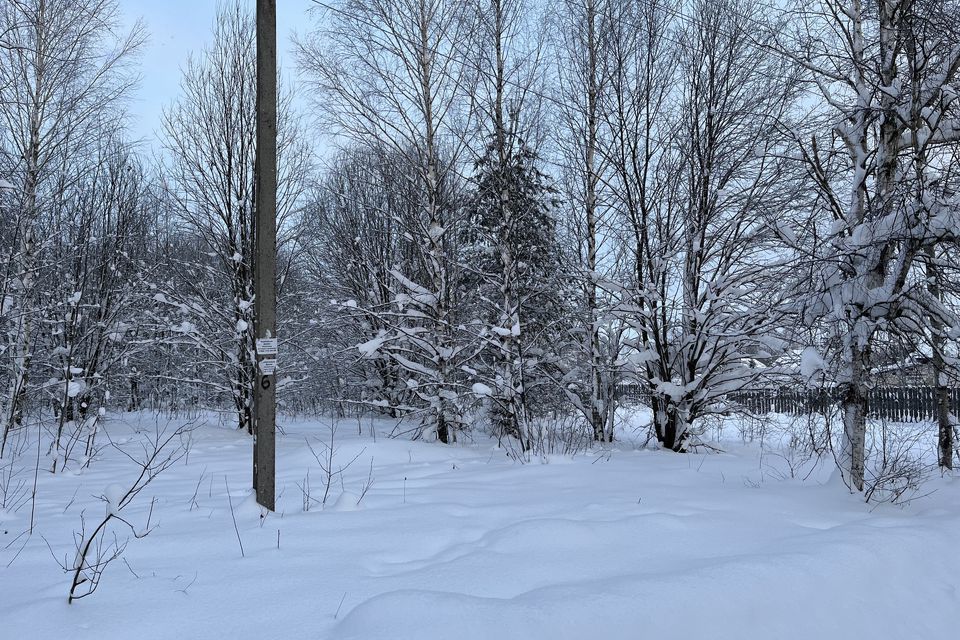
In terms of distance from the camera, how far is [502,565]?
3305 mm

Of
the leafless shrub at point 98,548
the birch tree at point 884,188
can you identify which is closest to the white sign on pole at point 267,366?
the leafless shrub at point 98,548

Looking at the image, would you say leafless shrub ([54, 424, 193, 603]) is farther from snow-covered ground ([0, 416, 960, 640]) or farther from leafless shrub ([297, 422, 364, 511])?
leafless shrub ([297, 422, 364, 511])

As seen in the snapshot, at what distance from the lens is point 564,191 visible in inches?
443

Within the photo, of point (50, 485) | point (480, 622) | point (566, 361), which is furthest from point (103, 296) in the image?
point (480, 622)

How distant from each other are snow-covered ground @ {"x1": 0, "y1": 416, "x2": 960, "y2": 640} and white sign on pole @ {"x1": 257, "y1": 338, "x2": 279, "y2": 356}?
50.0 inches

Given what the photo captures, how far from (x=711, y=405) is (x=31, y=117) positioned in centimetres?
1460

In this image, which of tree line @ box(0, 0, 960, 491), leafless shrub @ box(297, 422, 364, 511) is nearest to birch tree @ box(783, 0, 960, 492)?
tree line @ box(0, 0, 960, 491)

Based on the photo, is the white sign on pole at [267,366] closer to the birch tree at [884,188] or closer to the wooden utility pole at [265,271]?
the wooden utility pole at [265,271]

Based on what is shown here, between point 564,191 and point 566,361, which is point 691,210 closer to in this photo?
point 564,191

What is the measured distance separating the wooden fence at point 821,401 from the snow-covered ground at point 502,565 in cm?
89

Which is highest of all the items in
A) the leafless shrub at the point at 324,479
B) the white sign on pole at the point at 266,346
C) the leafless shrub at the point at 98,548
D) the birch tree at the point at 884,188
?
the birch tree at the point at 884,188

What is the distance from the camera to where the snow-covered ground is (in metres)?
2.57

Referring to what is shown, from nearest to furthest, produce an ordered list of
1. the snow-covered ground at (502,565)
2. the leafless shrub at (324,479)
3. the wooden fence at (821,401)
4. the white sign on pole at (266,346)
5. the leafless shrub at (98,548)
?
1. the snow-covered ground at (502,565)
2. the leafless shrub at (98,548)
3. the white sign on pole at (266,346)
4. the leafless shrub at (324,479)
5. the wooden fence at (821,401)

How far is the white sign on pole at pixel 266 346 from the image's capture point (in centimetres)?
457
